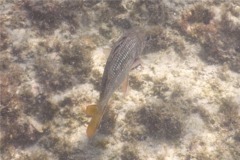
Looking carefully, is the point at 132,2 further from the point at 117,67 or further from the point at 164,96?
the point at 117,67

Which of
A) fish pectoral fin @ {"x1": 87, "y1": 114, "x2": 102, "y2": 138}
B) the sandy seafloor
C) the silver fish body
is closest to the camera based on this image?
the silver fish body

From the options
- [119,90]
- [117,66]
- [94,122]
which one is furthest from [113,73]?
[119,90]

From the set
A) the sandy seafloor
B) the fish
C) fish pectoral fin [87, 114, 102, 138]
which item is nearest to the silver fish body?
the fish

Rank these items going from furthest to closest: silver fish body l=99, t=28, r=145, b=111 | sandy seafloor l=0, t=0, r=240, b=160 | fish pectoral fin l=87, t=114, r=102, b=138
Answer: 1. sandy seafloor l=0, t=0, r=240, b=160
2. fish pectoral fin l=87, t=114, r=102, b=138
3. silver fish body l=99, t=28, r=145, b=111

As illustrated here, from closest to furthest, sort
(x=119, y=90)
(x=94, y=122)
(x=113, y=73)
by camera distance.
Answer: (x=113, y=73) → (x=94, y=122) → (x=119, y=90)

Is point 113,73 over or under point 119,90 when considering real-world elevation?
over

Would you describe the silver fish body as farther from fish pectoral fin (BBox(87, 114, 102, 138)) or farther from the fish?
fish pectoral fin (BBox(87, 114, 102, 138))

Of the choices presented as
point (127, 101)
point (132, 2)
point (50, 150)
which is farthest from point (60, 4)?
point (50, 150)

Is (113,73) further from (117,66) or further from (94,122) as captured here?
(94,122)

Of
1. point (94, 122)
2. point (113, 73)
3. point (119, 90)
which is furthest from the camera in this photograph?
point (119, 90)
